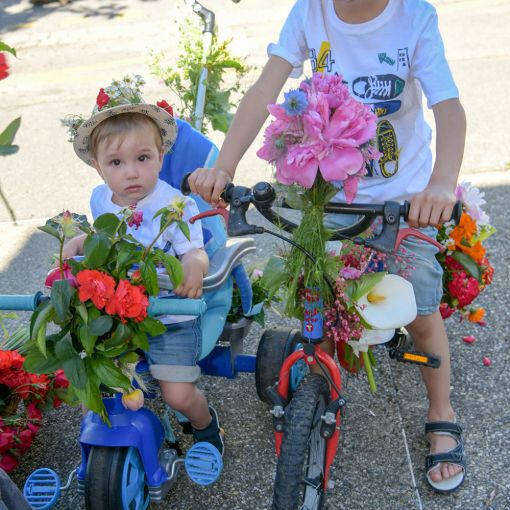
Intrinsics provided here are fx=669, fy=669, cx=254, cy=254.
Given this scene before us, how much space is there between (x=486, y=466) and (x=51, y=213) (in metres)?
3.31

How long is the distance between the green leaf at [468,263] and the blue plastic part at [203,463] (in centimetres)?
115

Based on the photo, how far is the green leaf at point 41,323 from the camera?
1761mm

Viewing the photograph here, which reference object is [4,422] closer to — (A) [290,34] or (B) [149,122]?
(B) [149,122]

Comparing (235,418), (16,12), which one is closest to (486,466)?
(235,418)

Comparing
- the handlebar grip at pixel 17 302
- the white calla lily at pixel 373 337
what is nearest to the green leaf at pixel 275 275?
the white calla lily at pixel 373 337

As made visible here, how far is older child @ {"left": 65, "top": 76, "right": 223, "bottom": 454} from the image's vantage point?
7.18 feet

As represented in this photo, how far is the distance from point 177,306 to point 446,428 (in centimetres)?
121

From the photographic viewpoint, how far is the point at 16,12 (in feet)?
30.1

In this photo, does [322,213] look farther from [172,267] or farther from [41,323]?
[41,323]

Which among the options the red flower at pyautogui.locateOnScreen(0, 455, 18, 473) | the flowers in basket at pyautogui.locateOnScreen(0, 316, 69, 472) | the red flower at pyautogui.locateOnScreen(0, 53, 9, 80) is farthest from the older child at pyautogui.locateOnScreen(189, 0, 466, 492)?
the red flower at pyautogui.locateOnScreen(0, 455, 18, 473)

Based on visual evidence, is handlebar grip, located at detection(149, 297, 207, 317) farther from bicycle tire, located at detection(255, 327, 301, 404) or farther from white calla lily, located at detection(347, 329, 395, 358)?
bicycle tire, located at detection(255, 327, 301, 404)

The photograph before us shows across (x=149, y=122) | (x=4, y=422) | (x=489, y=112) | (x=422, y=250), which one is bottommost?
(x=489, y=112)

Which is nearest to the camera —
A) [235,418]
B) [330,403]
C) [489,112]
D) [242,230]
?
[242,230]

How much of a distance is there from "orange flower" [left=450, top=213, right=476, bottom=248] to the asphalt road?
0.60 meters
